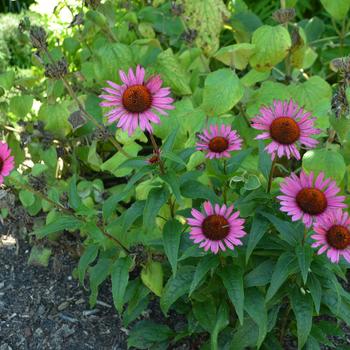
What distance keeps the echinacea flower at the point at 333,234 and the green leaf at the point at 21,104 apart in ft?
4.19

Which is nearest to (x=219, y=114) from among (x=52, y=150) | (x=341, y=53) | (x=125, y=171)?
(x=125, y=171)

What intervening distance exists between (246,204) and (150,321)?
0.61 metres

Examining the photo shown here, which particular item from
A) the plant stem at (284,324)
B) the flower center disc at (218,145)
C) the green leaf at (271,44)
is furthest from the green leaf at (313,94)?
the plant stem at (284,324)

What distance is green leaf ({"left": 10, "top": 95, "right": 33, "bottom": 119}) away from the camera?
234cm

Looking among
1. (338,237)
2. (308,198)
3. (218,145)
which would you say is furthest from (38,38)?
(338,237)

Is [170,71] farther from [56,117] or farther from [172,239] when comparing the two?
[172,239]

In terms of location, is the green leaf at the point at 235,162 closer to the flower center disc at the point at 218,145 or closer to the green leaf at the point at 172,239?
the flower center disc at the point at 218,145

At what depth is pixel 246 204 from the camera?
174 cm

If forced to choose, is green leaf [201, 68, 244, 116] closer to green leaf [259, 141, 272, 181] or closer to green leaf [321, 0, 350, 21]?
green leaf [259, 141, 272, 181]

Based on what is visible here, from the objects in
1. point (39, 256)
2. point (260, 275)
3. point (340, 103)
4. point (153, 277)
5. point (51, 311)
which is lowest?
point (51, 311)

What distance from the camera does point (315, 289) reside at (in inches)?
63.9

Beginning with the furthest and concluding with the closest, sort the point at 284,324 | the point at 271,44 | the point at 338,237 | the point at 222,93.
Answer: the point at 271,44
the point at 222,93
the point at 284,324
the point at 338,237

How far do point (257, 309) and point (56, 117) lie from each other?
3.63 ft

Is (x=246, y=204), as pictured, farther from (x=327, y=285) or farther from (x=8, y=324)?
(x=8, y=324)
